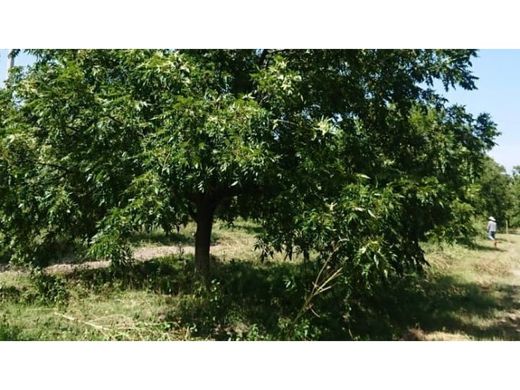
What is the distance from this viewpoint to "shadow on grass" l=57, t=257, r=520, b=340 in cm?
713

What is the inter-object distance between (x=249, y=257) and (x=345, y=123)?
5.64m

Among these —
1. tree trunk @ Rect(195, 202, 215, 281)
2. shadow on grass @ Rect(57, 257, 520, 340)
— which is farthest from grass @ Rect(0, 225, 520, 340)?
tree trunk @ Rect(195, 202, 215, 281)

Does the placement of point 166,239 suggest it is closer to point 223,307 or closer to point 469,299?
point 223,307

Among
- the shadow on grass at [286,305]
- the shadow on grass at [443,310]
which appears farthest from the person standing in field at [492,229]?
the shadow on grass at [286,305]

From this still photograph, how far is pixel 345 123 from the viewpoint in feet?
24.9

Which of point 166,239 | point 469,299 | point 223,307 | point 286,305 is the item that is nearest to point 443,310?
point 469,299

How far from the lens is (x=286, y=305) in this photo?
8.38m

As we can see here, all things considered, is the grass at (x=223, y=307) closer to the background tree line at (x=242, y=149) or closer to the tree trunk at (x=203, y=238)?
the tree trunk at (x=203, y=238)

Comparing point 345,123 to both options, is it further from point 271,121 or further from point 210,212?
point 210,212

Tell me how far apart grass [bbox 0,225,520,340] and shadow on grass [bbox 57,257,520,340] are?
0.02 metres

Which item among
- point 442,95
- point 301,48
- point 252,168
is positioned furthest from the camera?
point 442,95

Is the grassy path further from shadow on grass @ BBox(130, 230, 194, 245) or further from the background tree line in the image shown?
shadow on grass @ BBox(130, 230, 194, 245)

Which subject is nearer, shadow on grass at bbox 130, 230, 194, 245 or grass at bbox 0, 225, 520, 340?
grass at bbox 0, 225, 520, 340

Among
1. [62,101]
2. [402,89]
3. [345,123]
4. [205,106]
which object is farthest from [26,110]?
[402,89]
